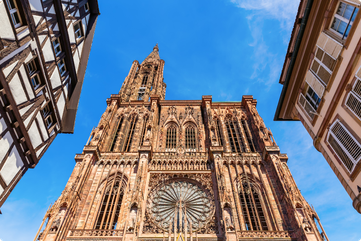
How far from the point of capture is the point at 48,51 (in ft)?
33.2

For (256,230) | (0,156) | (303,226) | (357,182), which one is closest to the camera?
(357,182)

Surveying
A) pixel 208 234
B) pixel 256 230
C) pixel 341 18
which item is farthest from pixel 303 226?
pixel 341 18

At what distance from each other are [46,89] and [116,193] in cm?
1071

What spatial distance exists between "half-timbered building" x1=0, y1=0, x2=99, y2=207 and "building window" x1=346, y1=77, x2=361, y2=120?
1170 centimetres

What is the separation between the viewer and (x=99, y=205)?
55.6 ft

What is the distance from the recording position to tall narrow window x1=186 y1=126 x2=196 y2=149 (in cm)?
2329

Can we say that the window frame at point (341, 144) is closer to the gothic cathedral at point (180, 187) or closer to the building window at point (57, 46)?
the gothic cathedral at point (180, 187)

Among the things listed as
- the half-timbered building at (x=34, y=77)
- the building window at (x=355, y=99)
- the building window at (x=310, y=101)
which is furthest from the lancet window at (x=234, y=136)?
the half-timbered building at (x=34, y=77)

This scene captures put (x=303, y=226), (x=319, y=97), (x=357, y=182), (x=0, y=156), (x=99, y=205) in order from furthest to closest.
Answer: (x=99, y=205), (x=303, y=226), (x=319, y=97), (x=0, y=156), (x=357, y=182)

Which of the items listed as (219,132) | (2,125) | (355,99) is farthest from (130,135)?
(355,99)

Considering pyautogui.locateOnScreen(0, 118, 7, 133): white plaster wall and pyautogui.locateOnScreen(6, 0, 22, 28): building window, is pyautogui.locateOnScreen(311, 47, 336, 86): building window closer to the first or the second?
pyautogui.locateOnScreen(6, 0, 22, 28): building window

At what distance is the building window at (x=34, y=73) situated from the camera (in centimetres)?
920

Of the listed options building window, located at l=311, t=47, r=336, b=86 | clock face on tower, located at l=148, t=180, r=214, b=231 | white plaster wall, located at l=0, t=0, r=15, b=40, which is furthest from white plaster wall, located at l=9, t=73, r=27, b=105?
building window, located at l=311, t=47, r=336, b=86

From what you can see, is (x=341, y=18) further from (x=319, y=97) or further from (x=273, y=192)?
(x=273, y=192)
